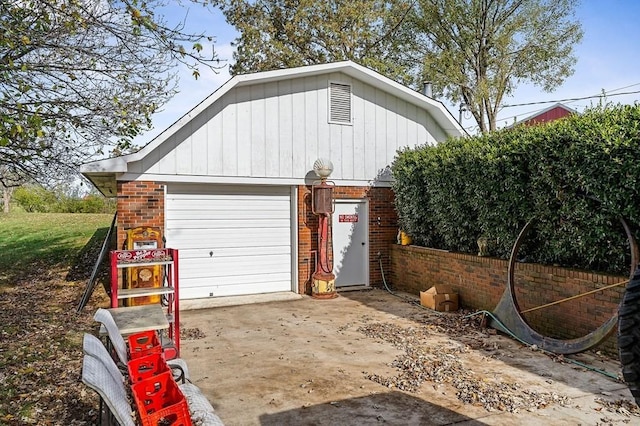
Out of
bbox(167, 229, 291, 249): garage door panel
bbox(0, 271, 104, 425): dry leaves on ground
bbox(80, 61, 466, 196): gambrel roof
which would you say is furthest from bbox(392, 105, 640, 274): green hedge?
bbox(0, 271, 104, 425): dry leaves on ground

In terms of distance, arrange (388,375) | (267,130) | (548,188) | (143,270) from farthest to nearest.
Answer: (267,130), (143,270), (548,188), (388,375)

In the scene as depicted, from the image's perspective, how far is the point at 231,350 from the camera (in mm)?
5801

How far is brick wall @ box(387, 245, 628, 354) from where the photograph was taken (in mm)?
5328

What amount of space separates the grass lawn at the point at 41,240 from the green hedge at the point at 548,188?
965 centimetres

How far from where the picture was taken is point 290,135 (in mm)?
9289

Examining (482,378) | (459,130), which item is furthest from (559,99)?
(482,378)

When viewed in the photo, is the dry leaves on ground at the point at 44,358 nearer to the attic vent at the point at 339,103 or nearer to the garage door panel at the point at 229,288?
the garage door panel at the point at 229,288

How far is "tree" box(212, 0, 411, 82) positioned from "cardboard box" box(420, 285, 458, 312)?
12.1 meters

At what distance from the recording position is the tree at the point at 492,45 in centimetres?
1839

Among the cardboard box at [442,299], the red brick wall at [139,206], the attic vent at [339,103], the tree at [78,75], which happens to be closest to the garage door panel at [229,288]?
the red brick wall at [139,206]

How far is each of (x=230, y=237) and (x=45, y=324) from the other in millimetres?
3554

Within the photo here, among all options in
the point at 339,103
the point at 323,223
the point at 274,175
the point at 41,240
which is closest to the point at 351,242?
the point at 323,223

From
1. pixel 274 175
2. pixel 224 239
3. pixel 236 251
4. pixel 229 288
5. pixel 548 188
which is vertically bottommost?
pixel 229 288

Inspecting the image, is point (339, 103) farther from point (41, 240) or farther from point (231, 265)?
point (41, 240)
